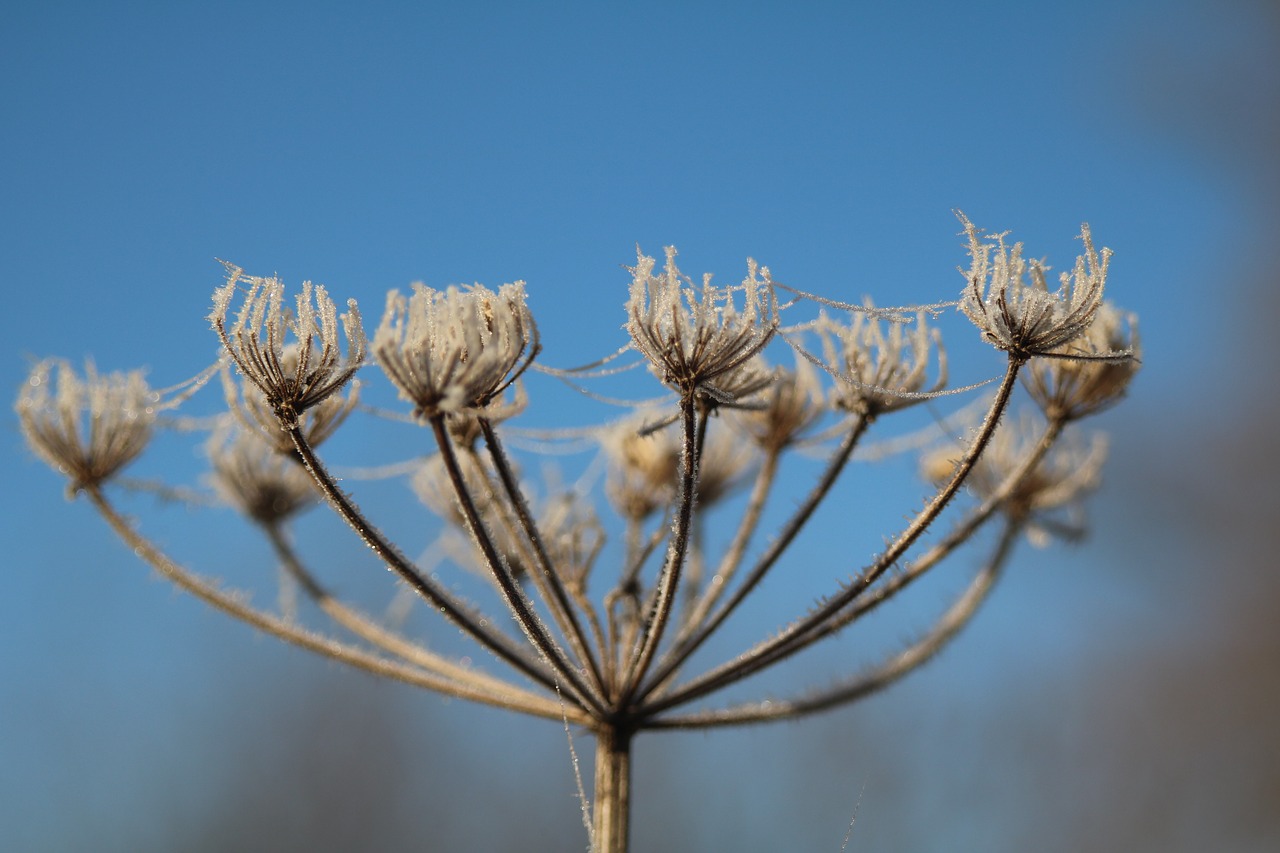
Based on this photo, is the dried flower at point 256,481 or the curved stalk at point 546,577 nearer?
the curved stalk at point 546,577

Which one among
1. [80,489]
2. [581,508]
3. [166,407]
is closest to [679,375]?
[581,508]

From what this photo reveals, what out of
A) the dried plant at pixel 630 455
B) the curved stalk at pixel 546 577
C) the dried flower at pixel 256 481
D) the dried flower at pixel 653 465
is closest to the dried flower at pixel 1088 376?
the dried plant at pixel 630 455

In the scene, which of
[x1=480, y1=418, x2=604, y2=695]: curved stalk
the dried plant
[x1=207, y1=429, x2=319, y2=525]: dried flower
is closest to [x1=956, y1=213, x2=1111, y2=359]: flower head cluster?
the dried plant

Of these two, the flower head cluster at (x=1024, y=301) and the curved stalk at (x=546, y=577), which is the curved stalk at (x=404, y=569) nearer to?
the curved stalk at (x=546, y=577)

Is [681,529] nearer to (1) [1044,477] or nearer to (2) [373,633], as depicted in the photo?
(2) [373,633]

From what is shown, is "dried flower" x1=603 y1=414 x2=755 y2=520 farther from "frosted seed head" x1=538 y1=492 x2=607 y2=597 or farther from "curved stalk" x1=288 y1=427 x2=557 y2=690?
"curved stalk" x1=288 y1=427 x2=557 y2=690

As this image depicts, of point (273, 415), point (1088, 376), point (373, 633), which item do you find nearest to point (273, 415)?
point (273, 415)

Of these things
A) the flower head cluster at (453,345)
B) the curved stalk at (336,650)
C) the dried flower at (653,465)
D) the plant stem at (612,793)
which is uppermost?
the flower head cluster at (453,345)
